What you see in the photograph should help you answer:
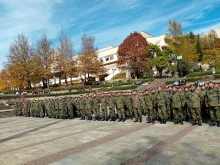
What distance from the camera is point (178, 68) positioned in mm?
40469

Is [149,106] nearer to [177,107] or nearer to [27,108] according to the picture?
[177,107]

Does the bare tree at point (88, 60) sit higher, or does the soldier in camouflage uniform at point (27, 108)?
the bare tree at point (88, 60)

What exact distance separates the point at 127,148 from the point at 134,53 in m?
39.8

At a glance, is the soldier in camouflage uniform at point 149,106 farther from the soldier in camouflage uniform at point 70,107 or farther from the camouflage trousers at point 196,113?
the soldier in camouflage uniform at point 70,107

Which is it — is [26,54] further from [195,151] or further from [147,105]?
[195,151]

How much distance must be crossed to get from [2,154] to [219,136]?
322 inches

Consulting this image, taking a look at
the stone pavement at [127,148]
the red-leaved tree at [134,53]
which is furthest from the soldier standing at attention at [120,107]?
the red-leaved tree at [134,53]

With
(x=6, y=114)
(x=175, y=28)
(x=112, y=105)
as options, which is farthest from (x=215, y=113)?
(x=175, y=28)

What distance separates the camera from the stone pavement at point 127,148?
21.6 ft

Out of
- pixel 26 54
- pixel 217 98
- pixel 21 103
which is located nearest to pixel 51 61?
pixel 26 54

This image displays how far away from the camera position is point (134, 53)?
152 feet

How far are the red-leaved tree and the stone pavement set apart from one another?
36104 mm

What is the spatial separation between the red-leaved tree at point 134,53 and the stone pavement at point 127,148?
36.1 m

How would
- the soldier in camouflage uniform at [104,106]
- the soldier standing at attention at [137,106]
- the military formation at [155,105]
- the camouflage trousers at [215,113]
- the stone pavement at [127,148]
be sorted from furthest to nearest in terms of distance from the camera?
the soldier in camouflage uniform at [104,106] → the soldier standing at attention at [137,106] → the military formation at [155,105] → the camouflage trousers at [215,113] → the stone pavement at [127,148]
